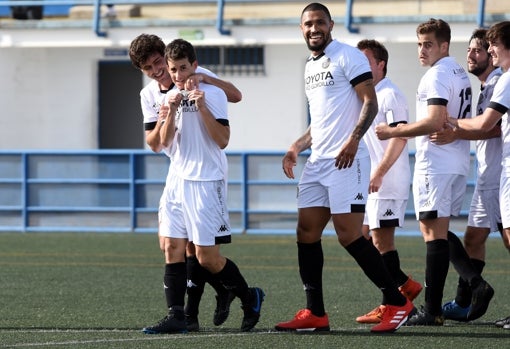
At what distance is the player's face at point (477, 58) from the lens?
9086 millimetres

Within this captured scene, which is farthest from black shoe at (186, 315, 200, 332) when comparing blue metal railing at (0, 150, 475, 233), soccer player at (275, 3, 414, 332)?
blue metal railing at (0, 150, 475, 233)

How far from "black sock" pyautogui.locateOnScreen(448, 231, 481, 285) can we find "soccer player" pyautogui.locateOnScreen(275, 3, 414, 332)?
2.53ft

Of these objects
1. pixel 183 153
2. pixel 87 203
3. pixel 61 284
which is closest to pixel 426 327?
pixel 183 153

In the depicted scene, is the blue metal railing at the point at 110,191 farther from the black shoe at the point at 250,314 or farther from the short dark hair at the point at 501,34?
the short dark hair at the point at 501,34

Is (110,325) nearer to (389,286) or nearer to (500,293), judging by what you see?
(389,286)

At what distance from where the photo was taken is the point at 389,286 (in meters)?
8.38

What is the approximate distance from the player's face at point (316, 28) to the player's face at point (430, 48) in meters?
0.82

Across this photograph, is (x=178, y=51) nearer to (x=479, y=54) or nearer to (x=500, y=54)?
(x=500, y=54)

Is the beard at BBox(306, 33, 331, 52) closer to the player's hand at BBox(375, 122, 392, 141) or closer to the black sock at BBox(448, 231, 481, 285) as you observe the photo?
Result: the player's hand at BBox(375, 122, 392, 141)

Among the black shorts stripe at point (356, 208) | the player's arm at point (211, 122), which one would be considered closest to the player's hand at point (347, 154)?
the black shorts stripe at point (356, 208)

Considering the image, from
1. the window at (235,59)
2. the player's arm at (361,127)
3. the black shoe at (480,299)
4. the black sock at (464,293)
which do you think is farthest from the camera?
the window at (235,59)

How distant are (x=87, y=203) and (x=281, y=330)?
11.7m

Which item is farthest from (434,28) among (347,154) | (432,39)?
(347,154)

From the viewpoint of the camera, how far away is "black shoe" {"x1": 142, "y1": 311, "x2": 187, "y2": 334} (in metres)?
8.34
